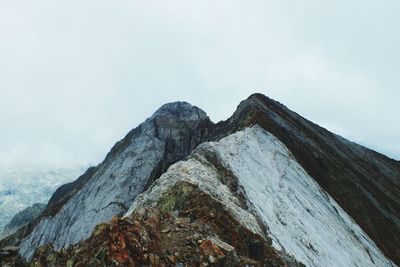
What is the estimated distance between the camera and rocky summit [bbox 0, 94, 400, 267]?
1963 centimetres

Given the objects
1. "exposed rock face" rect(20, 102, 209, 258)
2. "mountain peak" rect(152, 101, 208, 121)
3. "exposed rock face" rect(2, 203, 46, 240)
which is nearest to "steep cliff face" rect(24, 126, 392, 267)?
"exposed rock face" rect(20, 102, 209, 258)

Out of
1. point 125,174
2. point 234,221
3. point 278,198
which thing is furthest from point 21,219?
point 234,221

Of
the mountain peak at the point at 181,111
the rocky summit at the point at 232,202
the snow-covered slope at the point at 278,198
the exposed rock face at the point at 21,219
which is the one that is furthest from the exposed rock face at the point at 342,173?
the exposed rock face at the point at 21,219

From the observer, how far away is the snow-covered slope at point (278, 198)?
29497 mm

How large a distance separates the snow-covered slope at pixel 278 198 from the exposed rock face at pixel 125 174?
26890 mm

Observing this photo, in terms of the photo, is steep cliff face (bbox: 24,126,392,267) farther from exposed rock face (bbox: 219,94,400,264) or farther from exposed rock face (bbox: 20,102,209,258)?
exposed rock face (bbox: 20,102,209,258)

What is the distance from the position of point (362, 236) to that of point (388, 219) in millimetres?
12626

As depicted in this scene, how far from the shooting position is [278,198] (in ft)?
124

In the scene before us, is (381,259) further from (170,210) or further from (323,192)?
(170,210)

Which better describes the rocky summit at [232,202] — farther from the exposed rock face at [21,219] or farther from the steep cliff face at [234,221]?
the exposed rock face at [21,219]

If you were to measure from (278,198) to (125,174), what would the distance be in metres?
39.8

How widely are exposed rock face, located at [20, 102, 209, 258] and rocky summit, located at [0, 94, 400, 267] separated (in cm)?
24

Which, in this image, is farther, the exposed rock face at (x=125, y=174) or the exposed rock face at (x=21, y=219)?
the exposed rock face at (x=21, y=219)

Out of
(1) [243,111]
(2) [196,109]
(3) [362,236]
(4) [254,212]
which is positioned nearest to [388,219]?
(3) [362,236]
